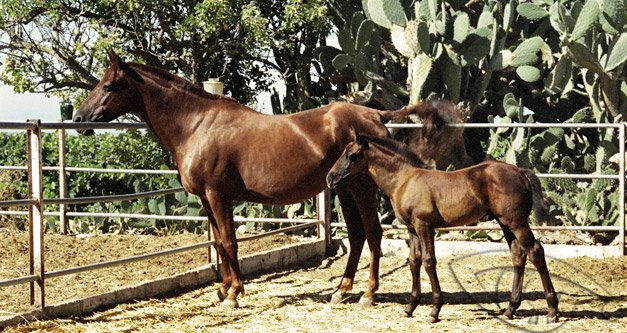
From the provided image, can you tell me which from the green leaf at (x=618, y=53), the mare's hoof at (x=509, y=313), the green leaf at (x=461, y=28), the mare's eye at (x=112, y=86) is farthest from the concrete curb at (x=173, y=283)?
the green leaf at (x=618, y=53)

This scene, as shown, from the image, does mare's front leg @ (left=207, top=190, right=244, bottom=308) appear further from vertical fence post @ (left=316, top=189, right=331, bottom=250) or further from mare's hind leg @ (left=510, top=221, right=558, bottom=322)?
vertical fence post @ (left=316, top=189, right=331, bottom=250)

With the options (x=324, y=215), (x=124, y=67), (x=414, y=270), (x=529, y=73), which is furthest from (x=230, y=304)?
(x=529, y=73)

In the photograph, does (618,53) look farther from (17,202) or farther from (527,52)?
(17,202)

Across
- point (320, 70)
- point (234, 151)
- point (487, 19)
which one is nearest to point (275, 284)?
point (234, 151)

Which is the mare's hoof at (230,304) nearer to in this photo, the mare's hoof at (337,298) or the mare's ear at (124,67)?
the mare's hoof at (337,298)

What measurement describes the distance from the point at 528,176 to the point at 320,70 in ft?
27.3

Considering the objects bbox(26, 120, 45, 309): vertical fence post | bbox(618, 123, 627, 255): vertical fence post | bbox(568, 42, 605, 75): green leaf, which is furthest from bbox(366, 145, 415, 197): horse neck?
bbox(568, 42, 605, 75): green leaf

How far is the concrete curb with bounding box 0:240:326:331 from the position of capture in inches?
281

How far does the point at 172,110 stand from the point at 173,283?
1.58 m

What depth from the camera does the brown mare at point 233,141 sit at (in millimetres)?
7887

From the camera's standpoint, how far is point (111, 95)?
7.89 m

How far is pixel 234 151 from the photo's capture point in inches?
312

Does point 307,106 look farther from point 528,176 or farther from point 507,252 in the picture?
point 528,176

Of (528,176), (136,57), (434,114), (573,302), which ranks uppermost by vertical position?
(136,57)
